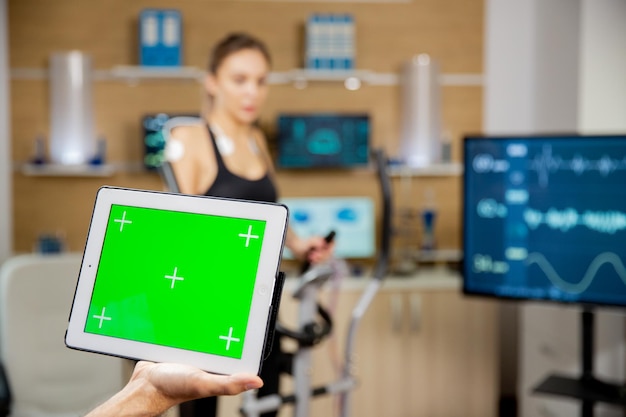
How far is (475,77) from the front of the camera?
415 centimetres

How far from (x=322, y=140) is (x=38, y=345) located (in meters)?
1.82

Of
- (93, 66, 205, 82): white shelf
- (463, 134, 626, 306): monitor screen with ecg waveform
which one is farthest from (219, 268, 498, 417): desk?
(93, 66, 205, 82): white shelf

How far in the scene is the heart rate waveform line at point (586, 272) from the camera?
2805 mm

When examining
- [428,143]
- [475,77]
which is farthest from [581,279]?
[475,77]

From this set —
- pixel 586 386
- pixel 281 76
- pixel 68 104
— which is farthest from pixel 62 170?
pixel 586 386

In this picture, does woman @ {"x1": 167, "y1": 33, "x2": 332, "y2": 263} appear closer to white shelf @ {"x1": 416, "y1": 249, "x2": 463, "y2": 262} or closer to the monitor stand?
the monitor stand

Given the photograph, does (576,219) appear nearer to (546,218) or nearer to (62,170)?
(546,218)

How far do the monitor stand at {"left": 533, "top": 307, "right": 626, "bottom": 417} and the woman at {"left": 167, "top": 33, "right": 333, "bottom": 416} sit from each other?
1146 millimetres

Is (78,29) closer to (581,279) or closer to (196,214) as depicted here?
(581,279)

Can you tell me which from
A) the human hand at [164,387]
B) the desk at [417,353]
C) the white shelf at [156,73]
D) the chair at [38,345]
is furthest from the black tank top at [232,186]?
the white shelf at [156,73]

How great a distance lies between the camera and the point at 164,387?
0.94 meters

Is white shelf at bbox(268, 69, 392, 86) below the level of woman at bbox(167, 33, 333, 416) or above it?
above

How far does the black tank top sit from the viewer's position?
2215 mm

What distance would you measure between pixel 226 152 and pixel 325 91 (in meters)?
1.80
